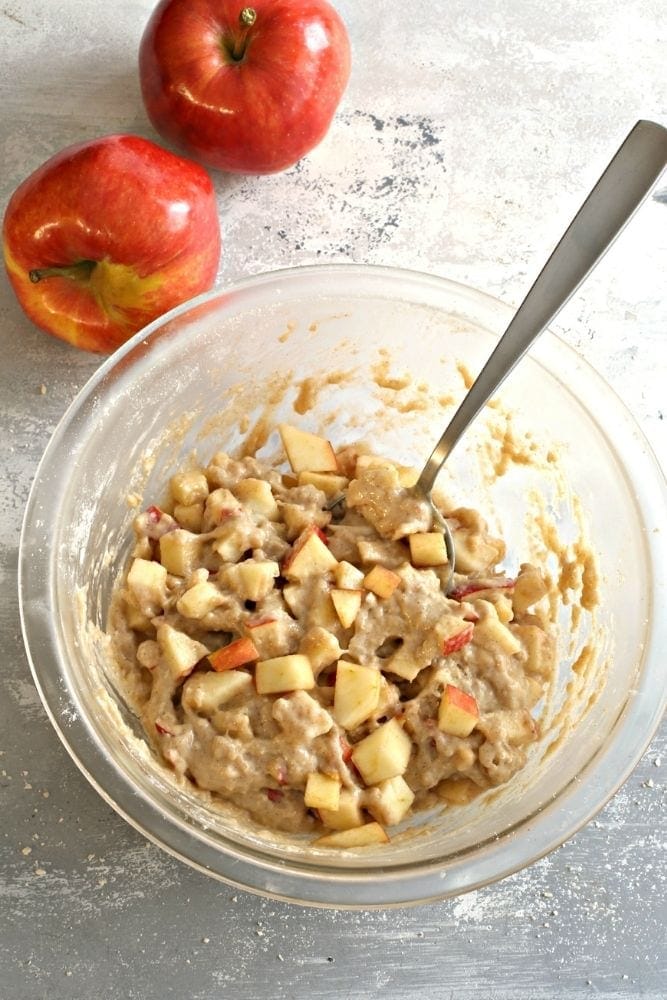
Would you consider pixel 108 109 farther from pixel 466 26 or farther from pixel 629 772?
pixel 629 772

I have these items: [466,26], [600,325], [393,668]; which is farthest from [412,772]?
[466,26]

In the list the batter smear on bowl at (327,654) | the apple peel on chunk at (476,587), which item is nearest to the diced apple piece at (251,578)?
the batter smear on bowl at (327,654)

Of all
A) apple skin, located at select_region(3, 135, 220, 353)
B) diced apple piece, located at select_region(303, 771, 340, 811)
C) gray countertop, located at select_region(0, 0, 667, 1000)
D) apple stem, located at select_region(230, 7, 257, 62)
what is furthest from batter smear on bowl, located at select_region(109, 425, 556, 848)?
apple stem, located at select_region(230, 7, 257, 62)

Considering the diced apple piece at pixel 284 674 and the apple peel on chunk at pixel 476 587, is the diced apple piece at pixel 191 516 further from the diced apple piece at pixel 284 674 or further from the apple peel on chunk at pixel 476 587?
the apple peel on chunk at pixel 476 587

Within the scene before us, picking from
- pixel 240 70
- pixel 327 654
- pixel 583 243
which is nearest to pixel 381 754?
pixel 327 654

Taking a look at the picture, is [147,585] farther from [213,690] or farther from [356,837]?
[356,837]

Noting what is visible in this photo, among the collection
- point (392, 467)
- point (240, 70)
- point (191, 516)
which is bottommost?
point (191, 516)

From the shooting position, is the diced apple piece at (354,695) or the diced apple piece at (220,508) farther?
the diced apple piece at (220,508)
